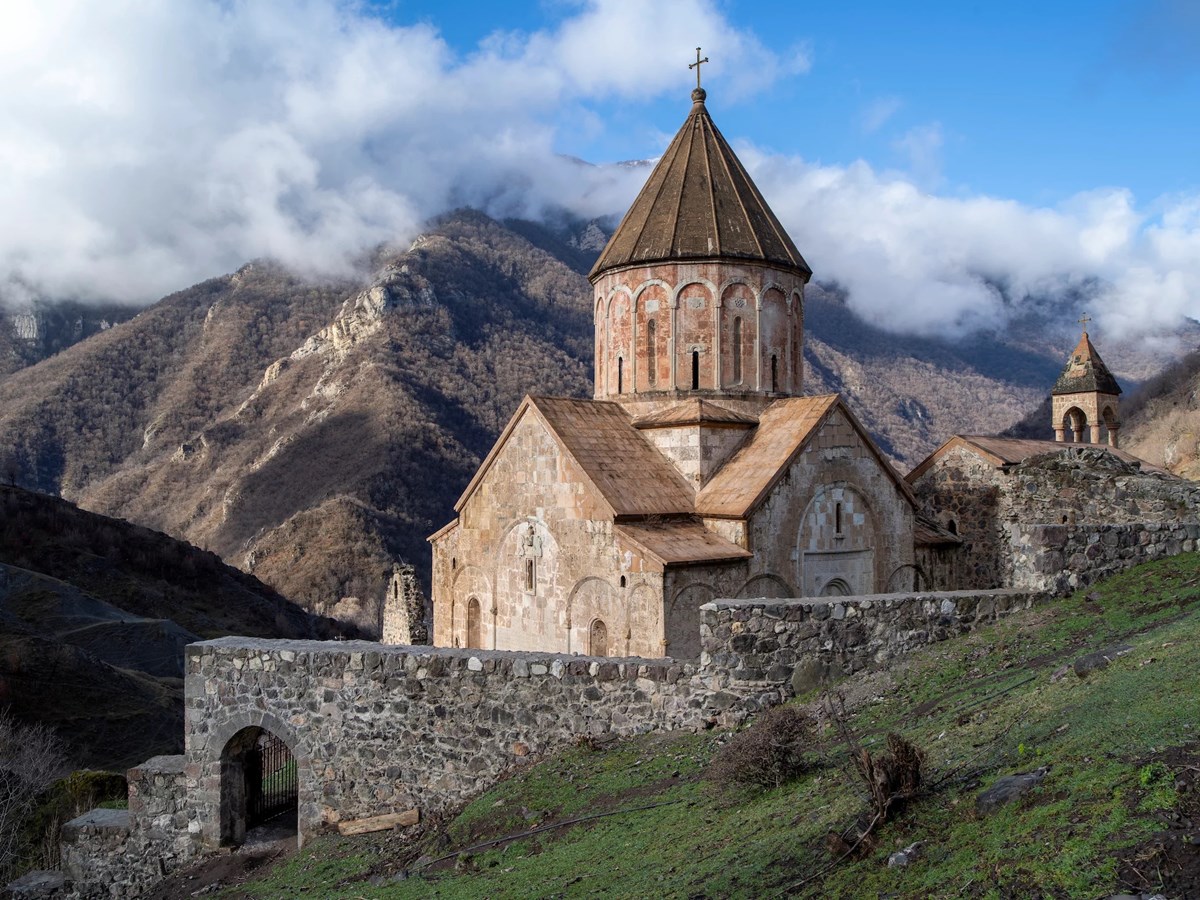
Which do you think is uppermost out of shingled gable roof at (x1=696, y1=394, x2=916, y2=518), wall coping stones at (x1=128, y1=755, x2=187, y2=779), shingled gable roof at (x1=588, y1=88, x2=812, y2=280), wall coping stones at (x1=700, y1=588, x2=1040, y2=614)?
shingled gable roof at (x1=588, y1=88, x2=812, y2=280)

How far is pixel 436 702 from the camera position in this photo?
26.5ft

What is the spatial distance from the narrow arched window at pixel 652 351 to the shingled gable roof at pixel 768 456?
1.57m

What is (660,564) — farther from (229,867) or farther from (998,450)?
(998,450)

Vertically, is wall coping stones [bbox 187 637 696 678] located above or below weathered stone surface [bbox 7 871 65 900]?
above

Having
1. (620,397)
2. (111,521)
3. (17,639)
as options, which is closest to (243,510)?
(111,521)

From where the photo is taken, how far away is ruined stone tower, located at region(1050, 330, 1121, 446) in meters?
23.6

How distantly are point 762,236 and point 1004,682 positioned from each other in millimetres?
8761

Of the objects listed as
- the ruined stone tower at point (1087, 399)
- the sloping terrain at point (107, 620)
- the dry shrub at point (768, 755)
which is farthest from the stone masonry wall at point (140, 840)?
the ruined stone tower at point (1087, 399)

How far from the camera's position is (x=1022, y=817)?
13.1 feet

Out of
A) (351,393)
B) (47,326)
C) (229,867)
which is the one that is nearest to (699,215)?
(229,867)

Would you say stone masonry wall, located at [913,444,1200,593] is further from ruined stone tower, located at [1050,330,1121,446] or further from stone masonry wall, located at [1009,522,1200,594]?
ruined stone tower, located at [1050,330,1121,446]

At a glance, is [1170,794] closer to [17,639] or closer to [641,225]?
[641,225]

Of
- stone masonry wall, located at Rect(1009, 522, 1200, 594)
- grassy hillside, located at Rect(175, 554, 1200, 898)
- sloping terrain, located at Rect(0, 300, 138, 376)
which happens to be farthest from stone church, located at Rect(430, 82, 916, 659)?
sloping terrain, located at Rect(0, 300, 138, 376)

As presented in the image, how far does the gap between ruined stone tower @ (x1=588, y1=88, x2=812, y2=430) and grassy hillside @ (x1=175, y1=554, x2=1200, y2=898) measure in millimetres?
6522
